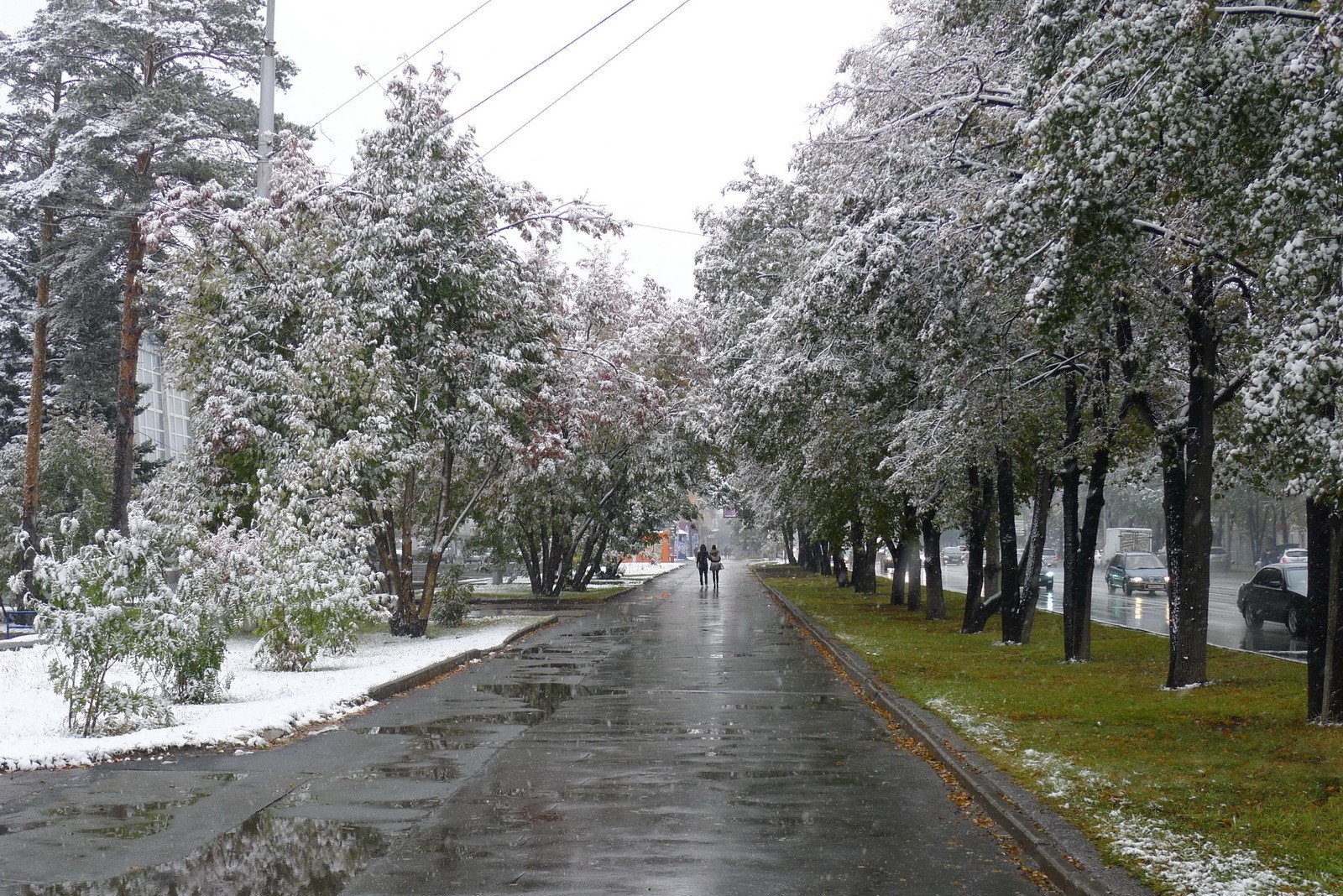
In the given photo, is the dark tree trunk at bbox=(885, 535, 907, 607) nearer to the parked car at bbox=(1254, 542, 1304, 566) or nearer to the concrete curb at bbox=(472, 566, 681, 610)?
the concrete curb at bbox=(472, 566, 681, 610)

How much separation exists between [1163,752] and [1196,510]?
4731 millimetres

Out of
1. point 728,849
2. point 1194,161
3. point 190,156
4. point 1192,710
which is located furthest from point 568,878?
point 190,156

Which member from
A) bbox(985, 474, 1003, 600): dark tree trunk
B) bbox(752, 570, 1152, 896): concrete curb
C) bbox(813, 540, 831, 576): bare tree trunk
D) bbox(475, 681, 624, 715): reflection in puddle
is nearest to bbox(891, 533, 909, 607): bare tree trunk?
bbox(985, 474, 1003, 600): dark tree trunk

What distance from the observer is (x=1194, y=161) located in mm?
9805

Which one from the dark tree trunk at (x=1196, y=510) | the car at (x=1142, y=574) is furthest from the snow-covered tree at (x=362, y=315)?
the car at (x=1142, y=574)

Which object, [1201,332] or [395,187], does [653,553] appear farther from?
[1201,332]

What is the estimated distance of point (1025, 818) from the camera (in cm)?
811

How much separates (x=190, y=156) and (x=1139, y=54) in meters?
25.8

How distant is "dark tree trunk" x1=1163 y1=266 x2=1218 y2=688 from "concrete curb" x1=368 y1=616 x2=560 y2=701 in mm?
9566

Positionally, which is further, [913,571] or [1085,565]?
[913,571]

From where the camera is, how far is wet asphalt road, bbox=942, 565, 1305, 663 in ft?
74.7

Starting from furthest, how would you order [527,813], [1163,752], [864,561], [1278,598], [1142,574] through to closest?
[1142,574] < [864,561] < [1278,598] < [1163,752] < [527,813]

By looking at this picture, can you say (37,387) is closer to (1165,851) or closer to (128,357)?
(128,357)

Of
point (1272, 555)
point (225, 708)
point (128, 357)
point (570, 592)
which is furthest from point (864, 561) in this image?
point (1272, 555)
